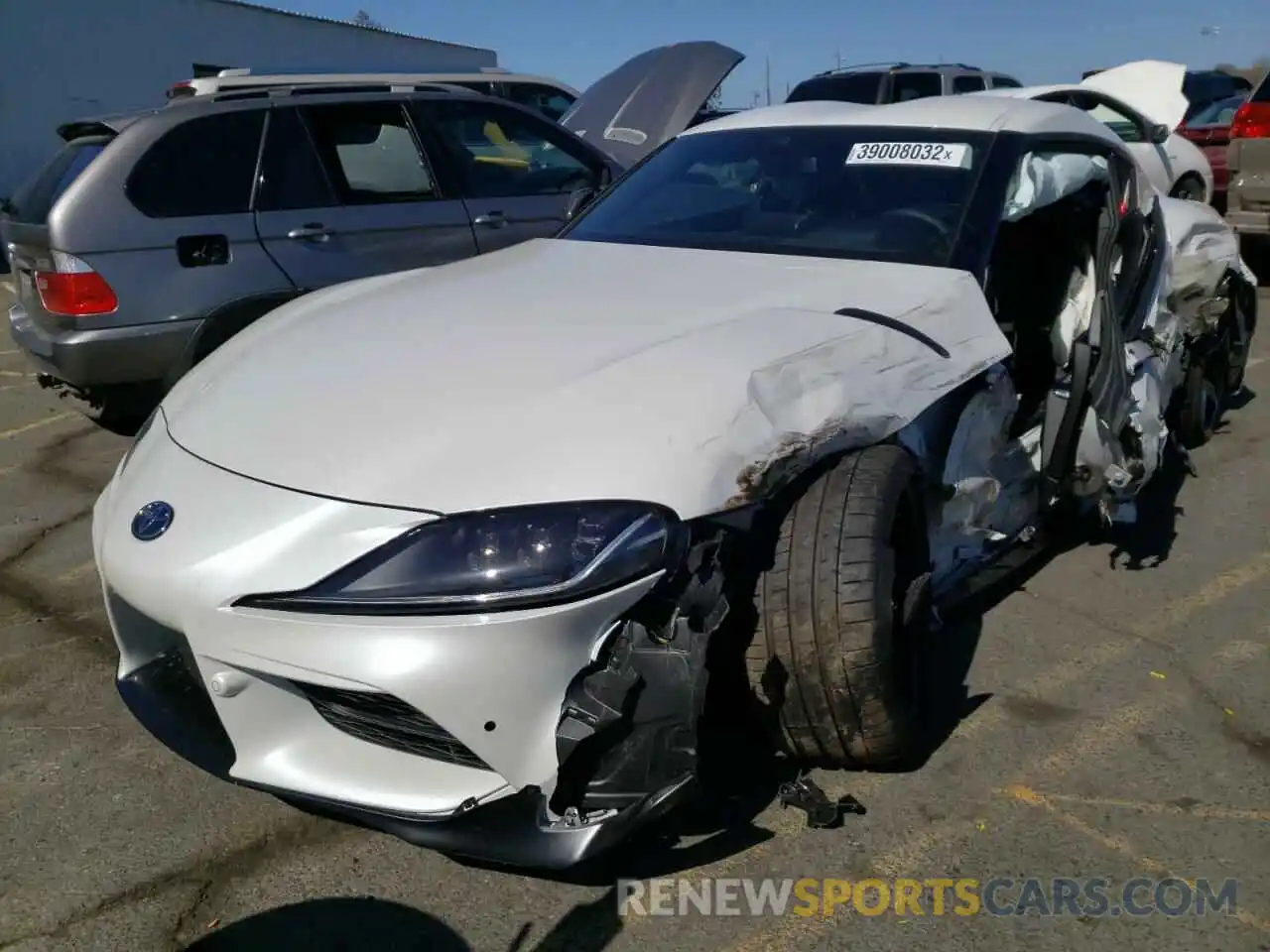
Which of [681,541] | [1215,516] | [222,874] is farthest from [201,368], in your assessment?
[1215,516]

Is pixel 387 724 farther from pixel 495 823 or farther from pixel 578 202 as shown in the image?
pixel 578 202

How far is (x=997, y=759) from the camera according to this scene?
2.83 m

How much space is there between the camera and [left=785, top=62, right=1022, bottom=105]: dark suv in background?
12125mm

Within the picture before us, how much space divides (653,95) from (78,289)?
2932 mm

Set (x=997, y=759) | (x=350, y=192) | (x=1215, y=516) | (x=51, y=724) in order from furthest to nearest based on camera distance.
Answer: (x=350, y=192), (x=1215, y=516), (x=51, y=724), (x=997, y=759)

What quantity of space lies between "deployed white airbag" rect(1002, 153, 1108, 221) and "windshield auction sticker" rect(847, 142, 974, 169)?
0.62ft

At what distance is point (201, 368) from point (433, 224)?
8.75 ft

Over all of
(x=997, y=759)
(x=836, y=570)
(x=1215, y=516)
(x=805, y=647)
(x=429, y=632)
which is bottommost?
(x=1215, y=516)

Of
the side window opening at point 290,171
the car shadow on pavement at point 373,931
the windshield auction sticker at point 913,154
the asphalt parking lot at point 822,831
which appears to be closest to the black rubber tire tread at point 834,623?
the asphalt parking lot at point 822,831

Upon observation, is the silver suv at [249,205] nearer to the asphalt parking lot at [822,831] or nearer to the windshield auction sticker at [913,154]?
the windshield auction sticker at [913,154]

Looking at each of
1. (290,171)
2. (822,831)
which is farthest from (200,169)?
(822,831)

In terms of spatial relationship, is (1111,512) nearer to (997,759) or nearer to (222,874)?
(997,759)

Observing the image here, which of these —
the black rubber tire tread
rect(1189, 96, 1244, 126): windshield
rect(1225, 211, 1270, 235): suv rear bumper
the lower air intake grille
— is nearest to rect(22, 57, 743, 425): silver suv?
the black rubber tire tread

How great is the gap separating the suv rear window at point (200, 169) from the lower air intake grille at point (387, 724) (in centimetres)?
340
